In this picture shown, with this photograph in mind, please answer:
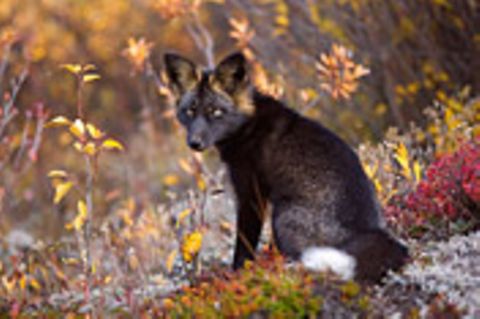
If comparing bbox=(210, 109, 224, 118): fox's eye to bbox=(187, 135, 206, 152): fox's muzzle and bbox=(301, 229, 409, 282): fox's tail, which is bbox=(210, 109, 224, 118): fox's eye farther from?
bbox=(301, 229, 409, 282): fox's tail

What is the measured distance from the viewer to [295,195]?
4.84 meters

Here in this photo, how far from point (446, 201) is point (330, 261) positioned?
1219 millimetres

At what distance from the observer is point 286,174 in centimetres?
495

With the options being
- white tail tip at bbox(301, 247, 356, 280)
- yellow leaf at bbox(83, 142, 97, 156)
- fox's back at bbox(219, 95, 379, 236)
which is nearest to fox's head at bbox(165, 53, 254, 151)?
fox's back at bbox(219, 95, 379, 236)

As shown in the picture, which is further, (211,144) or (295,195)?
(211,144)

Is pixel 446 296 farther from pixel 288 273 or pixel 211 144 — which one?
pixel 211 144

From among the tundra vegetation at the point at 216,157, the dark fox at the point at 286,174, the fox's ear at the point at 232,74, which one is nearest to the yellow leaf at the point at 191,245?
the tundra vegetation at the point at 216,157

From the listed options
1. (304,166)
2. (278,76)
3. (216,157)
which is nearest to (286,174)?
(304,166)

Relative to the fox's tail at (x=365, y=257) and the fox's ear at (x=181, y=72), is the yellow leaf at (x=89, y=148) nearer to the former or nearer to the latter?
the fox's ear at (x=181, y=72)

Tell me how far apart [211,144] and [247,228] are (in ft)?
2.11

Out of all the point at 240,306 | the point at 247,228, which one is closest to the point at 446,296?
the point at 240,306

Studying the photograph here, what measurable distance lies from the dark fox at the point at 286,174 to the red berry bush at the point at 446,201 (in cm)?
73

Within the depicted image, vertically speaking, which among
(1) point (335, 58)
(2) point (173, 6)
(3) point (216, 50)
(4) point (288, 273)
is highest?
(3) point (216, 50)

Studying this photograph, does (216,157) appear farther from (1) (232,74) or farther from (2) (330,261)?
(2) (330,261)
